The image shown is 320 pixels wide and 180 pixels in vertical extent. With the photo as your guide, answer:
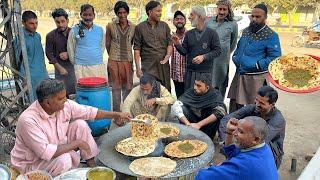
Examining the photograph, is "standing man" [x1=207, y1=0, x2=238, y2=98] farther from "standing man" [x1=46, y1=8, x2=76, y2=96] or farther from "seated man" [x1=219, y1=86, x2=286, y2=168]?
"standing man" [x1=46, y1=8, x2=76, y2=96]

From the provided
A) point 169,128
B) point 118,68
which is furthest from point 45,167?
point 118,68

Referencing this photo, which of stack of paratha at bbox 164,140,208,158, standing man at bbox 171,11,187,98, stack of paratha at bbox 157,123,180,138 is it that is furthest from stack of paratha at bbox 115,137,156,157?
standing man at bbox 171,11,187,98

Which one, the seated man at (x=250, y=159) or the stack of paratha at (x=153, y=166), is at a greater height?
the seated man at (x=250, y=159)

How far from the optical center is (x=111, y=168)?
3.17m

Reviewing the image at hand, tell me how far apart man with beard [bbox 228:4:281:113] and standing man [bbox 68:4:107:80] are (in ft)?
7.44

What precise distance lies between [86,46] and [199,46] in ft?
6.04

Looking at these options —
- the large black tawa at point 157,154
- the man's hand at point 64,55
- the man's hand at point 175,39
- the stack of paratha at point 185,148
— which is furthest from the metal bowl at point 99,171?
the man's hand at point 64,55

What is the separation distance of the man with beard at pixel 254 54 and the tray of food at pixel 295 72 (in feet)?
0.83

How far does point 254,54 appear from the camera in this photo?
5012 mm

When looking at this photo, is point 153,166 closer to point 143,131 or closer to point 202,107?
point 143,131

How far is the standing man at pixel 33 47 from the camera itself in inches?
206

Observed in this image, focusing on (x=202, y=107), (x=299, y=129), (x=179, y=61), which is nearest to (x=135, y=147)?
(x=202, y=107)

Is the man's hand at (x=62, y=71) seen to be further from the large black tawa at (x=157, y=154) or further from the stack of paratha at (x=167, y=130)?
the stack of paratha at (x=167, y=130)

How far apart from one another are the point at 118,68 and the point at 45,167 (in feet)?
9.13
